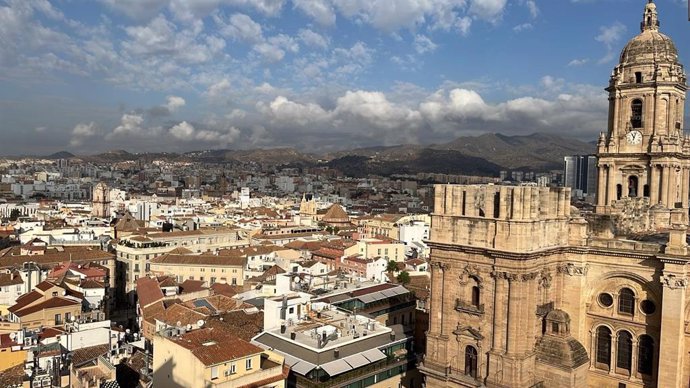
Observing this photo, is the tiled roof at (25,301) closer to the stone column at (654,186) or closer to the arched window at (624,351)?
the arched window at (624,351)

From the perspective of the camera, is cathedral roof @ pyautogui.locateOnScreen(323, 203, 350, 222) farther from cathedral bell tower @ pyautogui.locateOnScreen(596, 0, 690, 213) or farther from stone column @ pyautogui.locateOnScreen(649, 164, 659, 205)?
stone column @ pyautogui.locateOnScreen(649, 164, 659, 205)

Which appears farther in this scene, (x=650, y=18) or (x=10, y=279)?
(x=10, y=279)

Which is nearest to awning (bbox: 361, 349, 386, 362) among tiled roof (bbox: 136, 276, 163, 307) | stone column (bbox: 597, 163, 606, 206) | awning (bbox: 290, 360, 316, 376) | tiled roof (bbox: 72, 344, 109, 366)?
awning (bbox: 290, 360, 316, 376)

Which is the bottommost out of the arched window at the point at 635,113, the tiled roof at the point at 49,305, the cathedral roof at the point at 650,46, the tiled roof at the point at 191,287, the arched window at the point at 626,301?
the tiled roof at the point at 191,287

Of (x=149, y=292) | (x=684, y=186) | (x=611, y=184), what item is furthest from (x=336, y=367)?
(x=149, y=292)

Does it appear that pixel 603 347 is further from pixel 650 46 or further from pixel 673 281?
pixel 650 46

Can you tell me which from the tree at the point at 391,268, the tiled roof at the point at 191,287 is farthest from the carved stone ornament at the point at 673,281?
the tree at the point at 391,268
